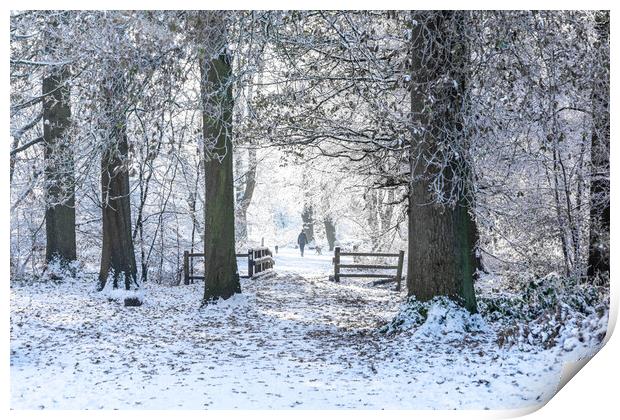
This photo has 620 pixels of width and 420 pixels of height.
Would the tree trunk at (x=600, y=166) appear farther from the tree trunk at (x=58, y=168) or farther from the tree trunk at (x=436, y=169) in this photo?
the tree trunk at (x=58, y=168)

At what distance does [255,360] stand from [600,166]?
155 inches

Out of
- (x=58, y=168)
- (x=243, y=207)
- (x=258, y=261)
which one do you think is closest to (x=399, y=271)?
(x=258, y=261)

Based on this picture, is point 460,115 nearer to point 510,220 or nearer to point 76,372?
point 510,220

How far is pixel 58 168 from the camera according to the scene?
9000mm

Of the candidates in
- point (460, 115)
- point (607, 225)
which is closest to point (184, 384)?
point (460, 115)

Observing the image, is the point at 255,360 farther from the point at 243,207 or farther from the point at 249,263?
the point at 243,207

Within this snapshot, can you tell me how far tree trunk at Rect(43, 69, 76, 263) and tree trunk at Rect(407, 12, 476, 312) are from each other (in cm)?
370

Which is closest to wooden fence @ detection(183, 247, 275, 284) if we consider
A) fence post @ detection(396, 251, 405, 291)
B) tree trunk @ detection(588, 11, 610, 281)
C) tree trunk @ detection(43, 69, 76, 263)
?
fence post @ detection(396, 251, 405, 291)

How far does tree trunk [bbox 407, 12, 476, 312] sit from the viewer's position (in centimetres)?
652

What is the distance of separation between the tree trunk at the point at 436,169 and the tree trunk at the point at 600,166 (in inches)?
49.0

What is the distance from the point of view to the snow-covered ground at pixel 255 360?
5367 millimetres

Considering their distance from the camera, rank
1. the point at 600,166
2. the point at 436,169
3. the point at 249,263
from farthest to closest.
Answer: the point at 249,263 < the point at 436,169 < the point at 600,166

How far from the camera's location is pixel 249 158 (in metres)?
12.4
